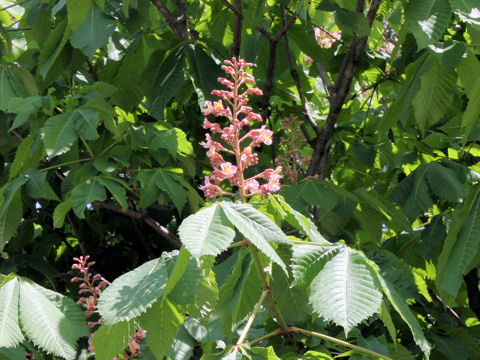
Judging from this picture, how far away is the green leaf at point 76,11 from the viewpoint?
2.16 metres

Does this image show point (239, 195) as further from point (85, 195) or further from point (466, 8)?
point (85, 195)

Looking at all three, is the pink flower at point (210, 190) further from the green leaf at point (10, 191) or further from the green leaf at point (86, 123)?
the green leaf at point (10, 191)

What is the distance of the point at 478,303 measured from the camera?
2.99 meters

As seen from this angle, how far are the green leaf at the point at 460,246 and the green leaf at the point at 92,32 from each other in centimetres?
131


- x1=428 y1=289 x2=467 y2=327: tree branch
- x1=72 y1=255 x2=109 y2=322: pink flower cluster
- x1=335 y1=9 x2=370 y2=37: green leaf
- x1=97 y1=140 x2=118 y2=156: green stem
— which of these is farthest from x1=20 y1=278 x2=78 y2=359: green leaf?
x1=428 y1=289 x2=467 y2=327: tree branch

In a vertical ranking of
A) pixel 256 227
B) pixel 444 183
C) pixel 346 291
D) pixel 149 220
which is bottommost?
pixel 149 220

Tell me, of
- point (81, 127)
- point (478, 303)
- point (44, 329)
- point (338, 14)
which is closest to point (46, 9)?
point (81, 127)

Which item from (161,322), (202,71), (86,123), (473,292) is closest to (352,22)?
(202,71)

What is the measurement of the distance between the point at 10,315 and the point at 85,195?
734 millimetres

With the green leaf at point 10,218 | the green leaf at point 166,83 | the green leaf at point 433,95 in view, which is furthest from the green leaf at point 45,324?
the green leaf at point 433,95

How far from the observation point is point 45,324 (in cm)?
153

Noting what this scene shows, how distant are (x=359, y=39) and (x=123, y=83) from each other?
39.7 inches

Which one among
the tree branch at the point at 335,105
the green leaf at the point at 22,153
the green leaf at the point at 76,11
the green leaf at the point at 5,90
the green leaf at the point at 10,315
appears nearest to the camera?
the green leaf at the point at 10,315

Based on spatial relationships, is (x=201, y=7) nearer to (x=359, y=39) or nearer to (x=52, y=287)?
(x=359, y=39)
